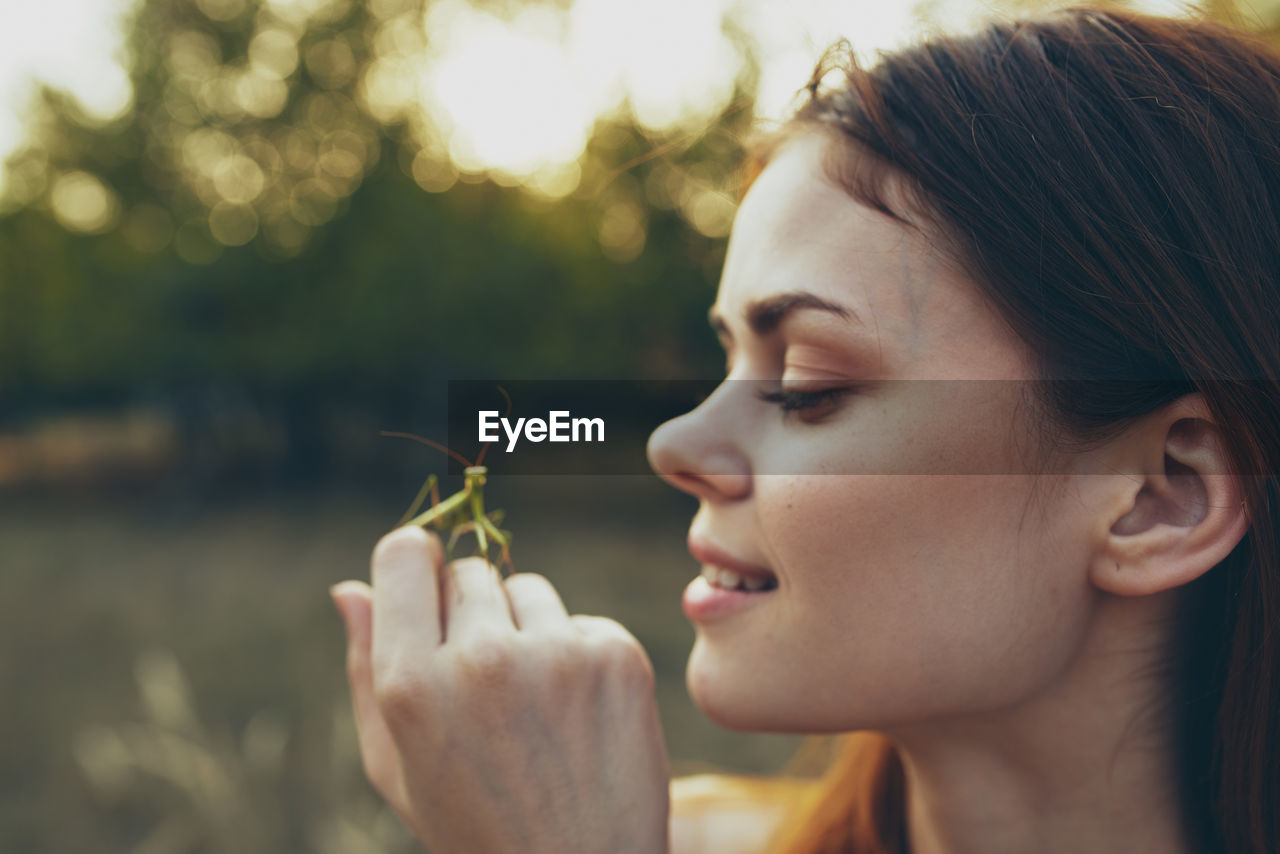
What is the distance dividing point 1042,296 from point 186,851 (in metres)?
7.18

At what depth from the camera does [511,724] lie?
1585mm

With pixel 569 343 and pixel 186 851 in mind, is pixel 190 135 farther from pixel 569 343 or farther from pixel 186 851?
pixel 186 851

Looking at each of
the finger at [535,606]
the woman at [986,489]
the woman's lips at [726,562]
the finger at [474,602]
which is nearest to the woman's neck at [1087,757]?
the woman at [986,489]

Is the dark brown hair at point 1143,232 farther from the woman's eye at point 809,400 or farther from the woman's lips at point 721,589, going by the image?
the woman's lips at point 721,589

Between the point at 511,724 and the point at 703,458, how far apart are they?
614mm

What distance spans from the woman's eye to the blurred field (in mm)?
2055

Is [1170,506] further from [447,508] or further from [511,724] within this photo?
[447,508]

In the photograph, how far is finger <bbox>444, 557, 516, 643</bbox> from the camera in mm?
1680

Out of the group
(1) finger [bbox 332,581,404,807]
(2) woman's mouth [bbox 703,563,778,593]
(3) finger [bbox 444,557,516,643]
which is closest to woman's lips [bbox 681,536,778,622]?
(2) woman's mouth [bbox 703,563,778,593]

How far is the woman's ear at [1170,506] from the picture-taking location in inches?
57.3

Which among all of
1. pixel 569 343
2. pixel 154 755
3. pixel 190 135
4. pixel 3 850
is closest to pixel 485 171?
pixel 569 343

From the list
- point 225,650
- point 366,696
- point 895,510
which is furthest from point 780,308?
point 225,650

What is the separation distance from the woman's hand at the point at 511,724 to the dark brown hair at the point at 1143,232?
98 centimetres

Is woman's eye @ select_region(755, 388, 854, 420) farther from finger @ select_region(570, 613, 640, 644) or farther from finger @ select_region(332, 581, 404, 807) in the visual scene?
finger @ select_region(332, 581, 404, 807)
